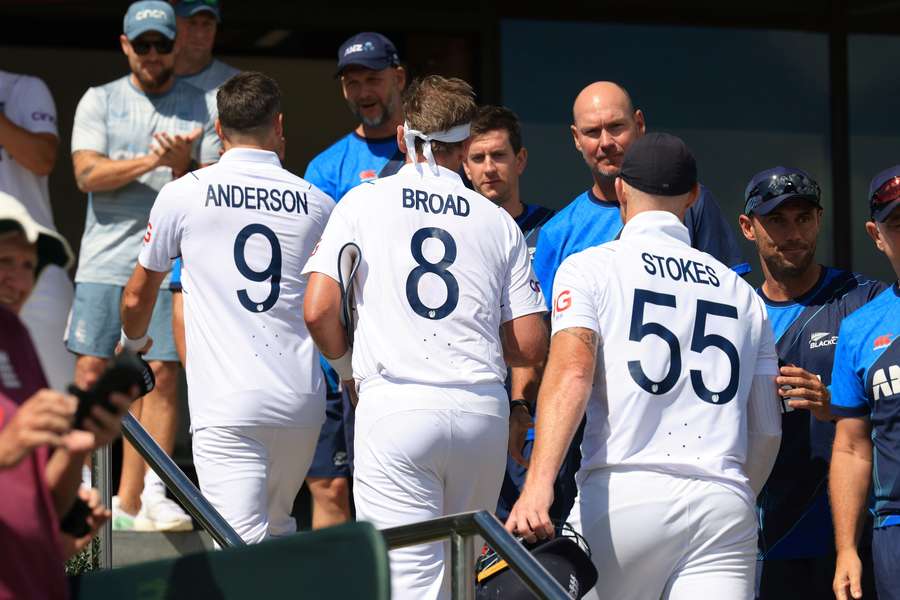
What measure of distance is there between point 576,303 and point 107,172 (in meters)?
2.83

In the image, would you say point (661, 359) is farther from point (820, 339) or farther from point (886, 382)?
point (820, 339)

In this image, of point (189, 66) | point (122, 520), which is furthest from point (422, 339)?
point (189, 66)

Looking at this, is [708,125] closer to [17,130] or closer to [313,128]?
[313,128]

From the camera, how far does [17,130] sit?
575 cm

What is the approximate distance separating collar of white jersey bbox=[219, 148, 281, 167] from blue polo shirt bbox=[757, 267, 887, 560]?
1.72 meters

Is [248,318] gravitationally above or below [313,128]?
below

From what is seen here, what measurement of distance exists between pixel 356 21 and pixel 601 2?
1.43 metres

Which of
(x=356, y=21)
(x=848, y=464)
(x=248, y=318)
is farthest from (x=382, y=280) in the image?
(x=356, y=21)

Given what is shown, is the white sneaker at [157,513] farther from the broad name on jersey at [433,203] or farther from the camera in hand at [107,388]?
the camera in hand at [107,388]

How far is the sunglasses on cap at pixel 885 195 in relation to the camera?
4297mm

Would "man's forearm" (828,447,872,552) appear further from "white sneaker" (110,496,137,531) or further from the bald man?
"white sneaker" (110,496,137,531)

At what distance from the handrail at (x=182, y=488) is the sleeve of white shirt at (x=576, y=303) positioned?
0.99 m

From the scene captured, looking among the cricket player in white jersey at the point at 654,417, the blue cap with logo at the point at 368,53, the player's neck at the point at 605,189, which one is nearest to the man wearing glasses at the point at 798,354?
the player's neck at the point at 605,189

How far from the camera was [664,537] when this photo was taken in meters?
3.46
